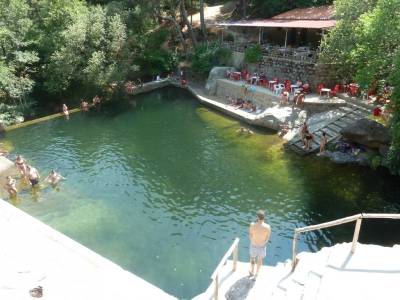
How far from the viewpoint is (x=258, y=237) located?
9.54 metres

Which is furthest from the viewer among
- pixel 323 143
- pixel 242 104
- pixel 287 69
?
pixel 287 69

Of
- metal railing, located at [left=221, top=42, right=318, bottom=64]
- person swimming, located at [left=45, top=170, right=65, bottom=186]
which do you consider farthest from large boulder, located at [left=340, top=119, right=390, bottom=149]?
person swimming, located at [left=45, top=170, right=65, bottom=186]

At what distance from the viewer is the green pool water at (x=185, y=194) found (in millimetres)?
14586

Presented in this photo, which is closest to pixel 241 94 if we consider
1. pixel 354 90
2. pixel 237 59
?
pixel 237 59

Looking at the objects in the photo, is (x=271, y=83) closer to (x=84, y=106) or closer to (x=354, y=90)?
(x=354, y=90)

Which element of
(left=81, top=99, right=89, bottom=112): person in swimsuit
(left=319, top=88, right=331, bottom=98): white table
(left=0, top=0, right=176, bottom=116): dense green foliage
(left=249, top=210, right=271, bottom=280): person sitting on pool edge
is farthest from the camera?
(left=81, top=99, right=89, bottom=112): person in swimsuit

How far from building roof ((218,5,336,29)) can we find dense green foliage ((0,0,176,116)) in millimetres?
9681

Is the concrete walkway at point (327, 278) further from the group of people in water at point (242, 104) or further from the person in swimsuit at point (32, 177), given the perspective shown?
the group of people in water at point (242, 104)

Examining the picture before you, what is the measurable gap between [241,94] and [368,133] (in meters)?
12.5

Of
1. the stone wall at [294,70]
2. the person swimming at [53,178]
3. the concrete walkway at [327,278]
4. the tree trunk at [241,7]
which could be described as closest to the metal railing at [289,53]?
the stone wall at [294,70]

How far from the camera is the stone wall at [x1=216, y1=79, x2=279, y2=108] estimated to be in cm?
2845

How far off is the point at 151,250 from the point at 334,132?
13490 mm

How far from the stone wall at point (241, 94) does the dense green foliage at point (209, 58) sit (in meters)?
2.95

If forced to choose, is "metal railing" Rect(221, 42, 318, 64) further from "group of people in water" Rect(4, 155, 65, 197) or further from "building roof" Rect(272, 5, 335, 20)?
"group of people in water" Rect(4, 155, 65, 197)
